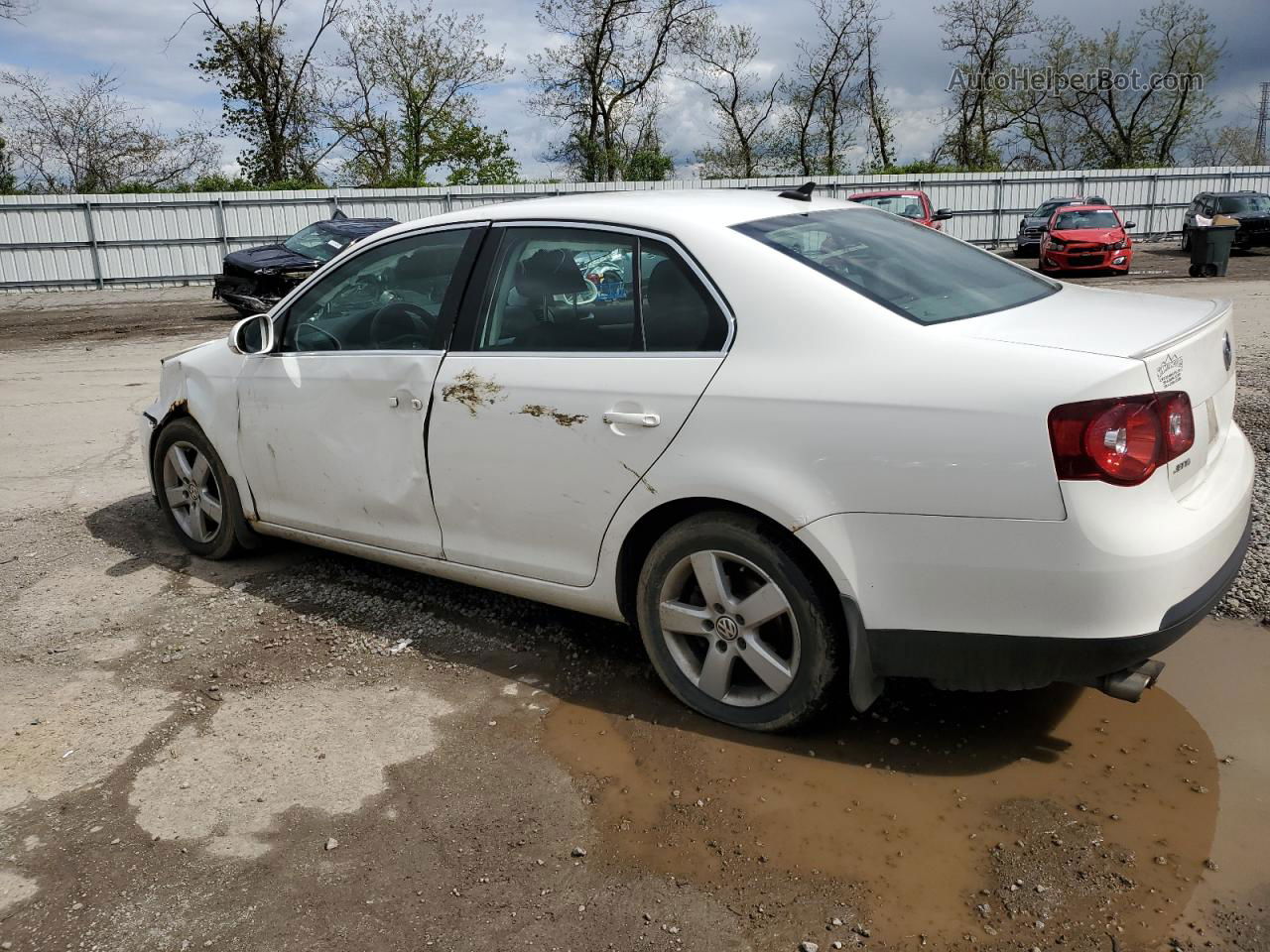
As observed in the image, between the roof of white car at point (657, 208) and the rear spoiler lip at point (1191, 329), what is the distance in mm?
1312

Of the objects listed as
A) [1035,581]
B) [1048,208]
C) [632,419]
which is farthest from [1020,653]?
[1048,208]

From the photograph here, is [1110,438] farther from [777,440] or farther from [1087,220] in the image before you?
[1087,220]

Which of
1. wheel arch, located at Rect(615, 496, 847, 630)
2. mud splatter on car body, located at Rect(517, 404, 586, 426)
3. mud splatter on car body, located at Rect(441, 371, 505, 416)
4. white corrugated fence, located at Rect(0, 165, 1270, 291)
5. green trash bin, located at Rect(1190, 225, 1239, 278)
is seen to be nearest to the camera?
wheel arch, located at Rect(615, 496, 847, 630)

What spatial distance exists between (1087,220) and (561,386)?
2112cm

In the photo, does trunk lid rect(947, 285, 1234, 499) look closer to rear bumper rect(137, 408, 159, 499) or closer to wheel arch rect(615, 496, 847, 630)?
wheel arch rect(615, 496, 847, 630)

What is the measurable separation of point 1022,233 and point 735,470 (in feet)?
91.7

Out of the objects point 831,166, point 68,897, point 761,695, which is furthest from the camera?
point 831,166

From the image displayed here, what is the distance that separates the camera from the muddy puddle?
2482 mm

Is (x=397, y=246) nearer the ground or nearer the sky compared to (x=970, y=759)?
nearer the sky

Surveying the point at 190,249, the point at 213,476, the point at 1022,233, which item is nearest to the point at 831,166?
the point at 1022,233

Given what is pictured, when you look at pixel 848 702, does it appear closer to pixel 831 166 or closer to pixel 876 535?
pixel 876 535

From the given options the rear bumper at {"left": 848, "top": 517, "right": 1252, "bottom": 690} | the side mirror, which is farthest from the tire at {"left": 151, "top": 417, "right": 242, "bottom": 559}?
the rear bumper at {"left": 848, "top": 517, "right": 1252, "bottom": 690}

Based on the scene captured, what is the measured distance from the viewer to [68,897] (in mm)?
2662

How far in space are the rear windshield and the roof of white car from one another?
9 centimetres
